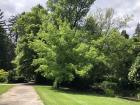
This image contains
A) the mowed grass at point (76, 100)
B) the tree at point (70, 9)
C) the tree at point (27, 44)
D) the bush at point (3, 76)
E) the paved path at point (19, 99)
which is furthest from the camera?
the bush at point (3, 76)

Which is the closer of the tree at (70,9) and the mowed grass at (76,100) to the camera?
the mowed grass at (76,100)

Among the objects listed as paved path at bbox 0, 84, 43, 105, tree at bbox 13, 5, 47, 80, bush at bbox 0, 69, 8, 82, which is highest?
tree at bbox 13, 5, 47, 80

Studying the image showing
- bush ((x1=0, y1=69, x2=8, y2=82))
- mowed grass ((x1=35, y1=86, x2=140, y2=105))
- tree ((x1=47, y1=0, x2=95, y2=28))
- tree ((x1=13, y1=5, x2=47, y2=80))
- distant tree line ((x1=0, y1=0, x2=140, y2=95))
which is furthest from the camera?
bush ((x1=0, y1=69, x2=8, y2=82))

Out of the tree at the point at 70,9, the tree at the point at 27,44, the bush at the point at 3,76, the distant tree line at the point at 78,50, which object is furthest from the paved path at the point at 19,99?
the bush at the point at 3,76

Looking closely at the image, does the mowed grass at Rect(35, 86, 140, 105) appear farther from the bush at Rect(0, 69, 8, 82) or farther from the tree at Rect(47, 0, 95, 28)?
the bush at Rect(0, 69, 8, 82)

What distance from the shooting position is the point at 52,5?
4759 cm

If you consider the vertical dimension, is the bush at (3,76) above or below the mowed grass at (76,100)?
above

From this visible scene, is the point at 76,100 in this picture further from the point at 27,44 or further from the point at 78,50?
the point at 27,44

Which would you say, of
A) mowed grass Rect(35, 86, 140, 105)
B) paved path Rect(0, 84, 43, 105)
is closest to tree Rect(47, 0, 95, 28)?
mowed grass Rect(35, 86, 140, 105)

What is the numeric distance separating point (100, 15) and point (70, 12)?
19.6ft

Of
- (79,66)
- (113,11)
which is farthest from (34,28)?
(79,66)

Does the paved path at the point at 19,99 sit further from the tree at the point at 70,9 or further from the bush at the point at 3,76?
the bush at the point at 3,76

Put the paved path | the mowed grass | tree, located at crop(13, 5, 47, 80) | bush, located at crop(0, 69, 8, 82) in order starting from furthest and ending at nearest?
bush, located at crop(0, 69, 8, 82) → tree, located at crop(13, 5, 47, 80) → the mowed grass → the paved path

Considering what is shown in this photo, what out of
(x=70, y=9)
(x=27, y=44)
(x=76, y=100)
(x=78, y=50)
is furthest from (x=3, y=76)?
(x=76, y=100)
